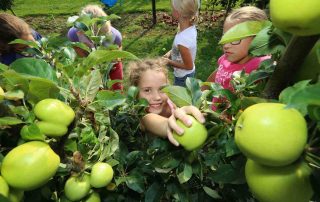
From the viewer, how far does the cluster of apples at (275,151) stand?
1.96ft

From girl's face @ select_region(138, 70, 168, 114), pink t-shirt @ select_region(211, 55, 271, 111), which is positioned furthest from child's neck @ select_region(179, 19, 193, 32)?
girl's face @ select_region(138, 70, 168, 114)

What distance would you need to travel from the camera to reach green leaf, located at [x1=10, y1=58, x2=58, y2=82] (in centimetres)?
97

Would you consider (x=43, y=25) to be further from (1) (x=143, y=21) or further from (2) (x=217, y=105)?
(2) (x=217, y=105)

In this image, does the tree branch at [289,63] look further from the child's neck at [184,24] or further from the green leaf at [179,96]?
the child's neck at [184,24]

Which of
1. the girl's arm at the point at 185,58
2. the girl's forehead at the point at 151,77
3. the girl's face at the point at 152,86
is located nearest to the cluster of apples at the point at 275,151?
the girl's face at the point at 152,86

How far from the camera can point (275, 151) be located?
1.94 ft

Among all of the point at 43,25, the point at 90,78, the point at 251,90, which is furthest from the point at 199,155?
the point at 43,25

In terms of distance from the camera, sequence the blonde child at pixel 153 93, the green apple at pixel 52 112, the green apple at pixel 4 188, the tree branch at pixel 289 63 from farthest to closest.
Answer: the blonde child at pixel 153 93, the green apple at pixel 52 112, the green apple at pixel 4 188, the tree branch at pixel 289 63

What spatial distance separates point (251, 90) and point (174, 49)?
96.3 inches

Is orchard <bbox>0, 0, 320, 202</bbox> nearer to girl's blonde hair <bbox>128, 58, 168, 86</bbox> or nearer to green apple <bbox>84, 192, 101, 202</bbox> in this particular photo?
green apple <bbox>84, 192, 101, 202</bbox>

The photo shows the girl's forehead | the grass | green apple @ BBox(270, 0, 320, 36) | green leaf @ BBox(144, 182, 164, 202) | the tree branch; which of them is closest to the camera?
green apple @ BBox(270, 0, 320, 36)

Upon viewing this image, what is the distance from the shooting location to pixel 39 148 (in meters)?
0.82

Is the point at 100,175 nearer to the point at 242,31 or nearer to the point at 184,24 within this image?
the point at 242,31

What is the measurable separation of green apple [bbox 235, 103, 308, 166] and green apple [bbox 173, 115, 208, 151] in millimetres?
252
